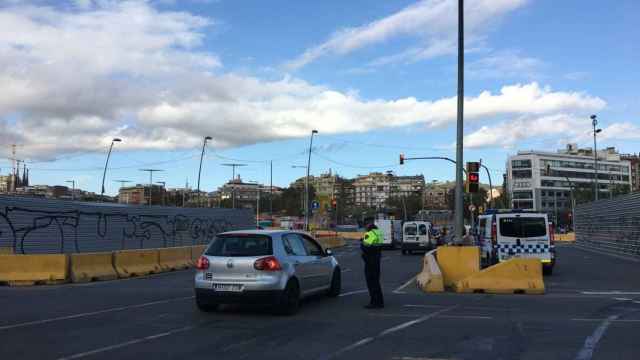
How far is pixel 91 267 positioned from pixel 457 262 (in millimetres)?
11278

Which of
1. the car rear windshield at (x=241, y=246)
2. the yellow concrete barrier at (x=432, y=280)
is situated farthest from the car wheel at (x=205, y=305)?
the yellow concrete barrier at (x=432, y=280)

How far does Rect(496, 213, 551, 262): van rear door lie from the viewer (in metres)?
23.0

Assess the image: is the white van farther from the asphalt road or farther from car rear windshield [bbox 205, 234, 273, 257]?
car rear windshield [bbox 205, 234, 273, 257]

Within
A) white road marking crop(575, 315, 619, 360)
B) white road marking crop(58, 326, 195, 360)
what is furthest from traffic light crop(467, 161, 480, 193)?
white road marking crop(58, 326, 195, 360)

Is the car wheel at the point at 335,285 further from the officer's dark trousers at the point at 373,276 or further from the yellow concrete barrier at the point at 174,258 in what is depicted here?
the yellow concrete barrier at the point at 174,258

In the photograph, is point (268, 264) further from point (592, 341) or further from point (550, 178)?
point (550, 178)

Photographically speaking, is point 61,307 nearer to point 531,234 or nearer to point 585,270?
point 531,234

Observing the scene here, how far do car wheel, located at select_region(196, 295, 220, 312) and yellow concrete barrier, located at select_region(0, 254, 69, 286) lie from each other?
9.15 m

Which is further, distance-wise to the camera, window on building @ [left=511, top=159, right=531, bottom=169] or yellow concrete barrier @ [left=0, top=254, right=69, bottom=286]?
window on building @ [left=511, top=159, right=531, bottom=169]

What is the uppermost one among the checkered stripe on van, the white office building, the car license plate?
the white office building

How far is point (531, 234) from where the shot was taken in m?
23.1

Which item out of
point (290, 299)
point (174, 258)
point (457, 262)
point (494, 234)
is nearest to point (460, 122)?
point (457, 262)

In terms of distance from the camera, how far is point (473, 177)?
19531 mm

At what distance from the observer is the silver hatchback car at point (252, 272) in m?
11.6
